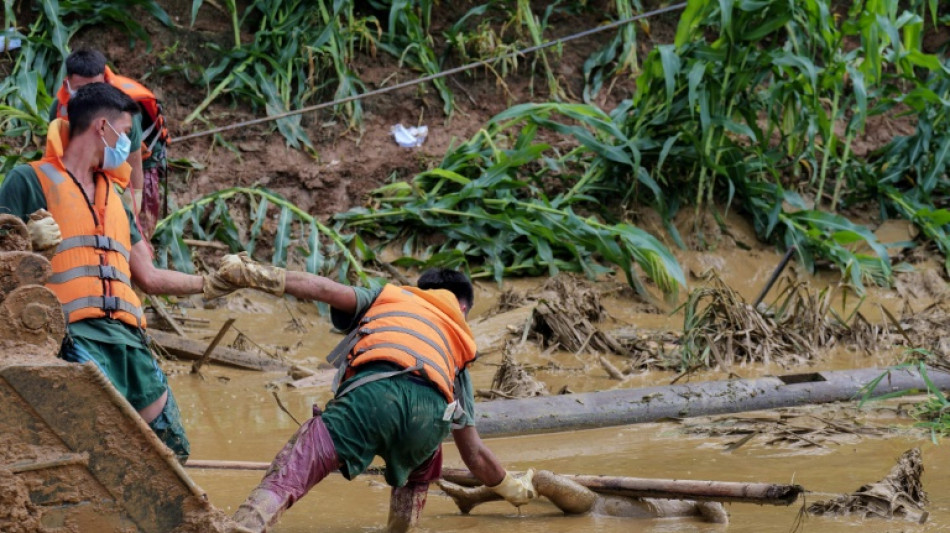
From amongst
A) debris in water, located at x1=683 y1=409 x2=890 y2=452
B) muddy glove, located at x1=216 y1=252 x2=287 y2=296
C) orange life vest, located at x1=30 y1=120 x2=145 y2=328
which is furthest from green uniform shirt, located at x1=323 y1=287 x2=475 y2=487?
debris in water, located at x1=683 y1=409 x2=890 y2=452

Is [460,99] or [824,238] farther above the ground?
[460,99]

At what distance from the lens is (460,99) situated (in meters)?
9.86

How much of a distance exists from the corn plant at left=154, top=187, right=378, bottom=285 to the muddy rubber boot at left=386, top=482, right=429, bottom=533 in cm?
376

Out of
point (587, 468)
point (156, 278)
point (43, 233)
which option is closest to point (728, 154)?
point (587, 468)

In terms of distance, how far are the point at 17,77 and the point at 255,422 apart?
400 cm

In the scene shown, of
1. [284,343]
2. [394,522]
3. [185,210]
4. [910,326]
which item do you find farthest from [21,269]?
[910,326]

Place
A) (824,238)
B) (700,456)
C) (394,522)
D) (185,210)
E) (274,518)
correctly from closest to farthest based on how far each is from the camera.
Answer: (274,518) → (394,522) → (700,456) → (185,210) → (824,238)

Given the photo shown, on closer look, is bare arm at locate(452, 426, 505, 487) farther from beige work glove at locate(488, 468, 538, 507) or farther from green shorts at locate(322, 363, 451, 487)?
green shorts at locate(322, 363, 451, 487)

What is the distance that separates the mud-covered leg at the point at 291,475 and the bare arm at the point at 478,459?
1.79 feet

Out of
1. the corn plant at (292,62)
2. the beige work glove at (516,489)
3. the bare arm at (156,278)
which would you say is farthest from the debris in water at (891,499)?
the corn plant at (292,62)

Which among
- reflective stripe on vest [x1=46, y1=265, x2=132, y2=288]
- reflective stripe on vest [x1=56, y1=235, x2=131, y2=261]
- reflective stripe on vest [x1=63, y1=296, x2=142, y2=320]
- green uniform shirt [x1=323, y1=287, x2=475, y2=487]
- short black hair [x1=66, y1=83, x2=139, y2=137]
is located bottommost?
green uniform shirt [x1=323, y1=287, x2=475, y2=487]

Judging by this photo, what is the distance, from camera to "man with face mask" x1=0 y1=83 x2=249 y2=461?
3617 mm

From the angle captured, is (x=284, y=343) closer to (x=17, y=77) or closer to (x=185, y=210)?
(x=185, y=210)

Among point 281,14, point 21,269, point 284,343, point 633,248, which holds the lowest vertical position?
point 284,343
